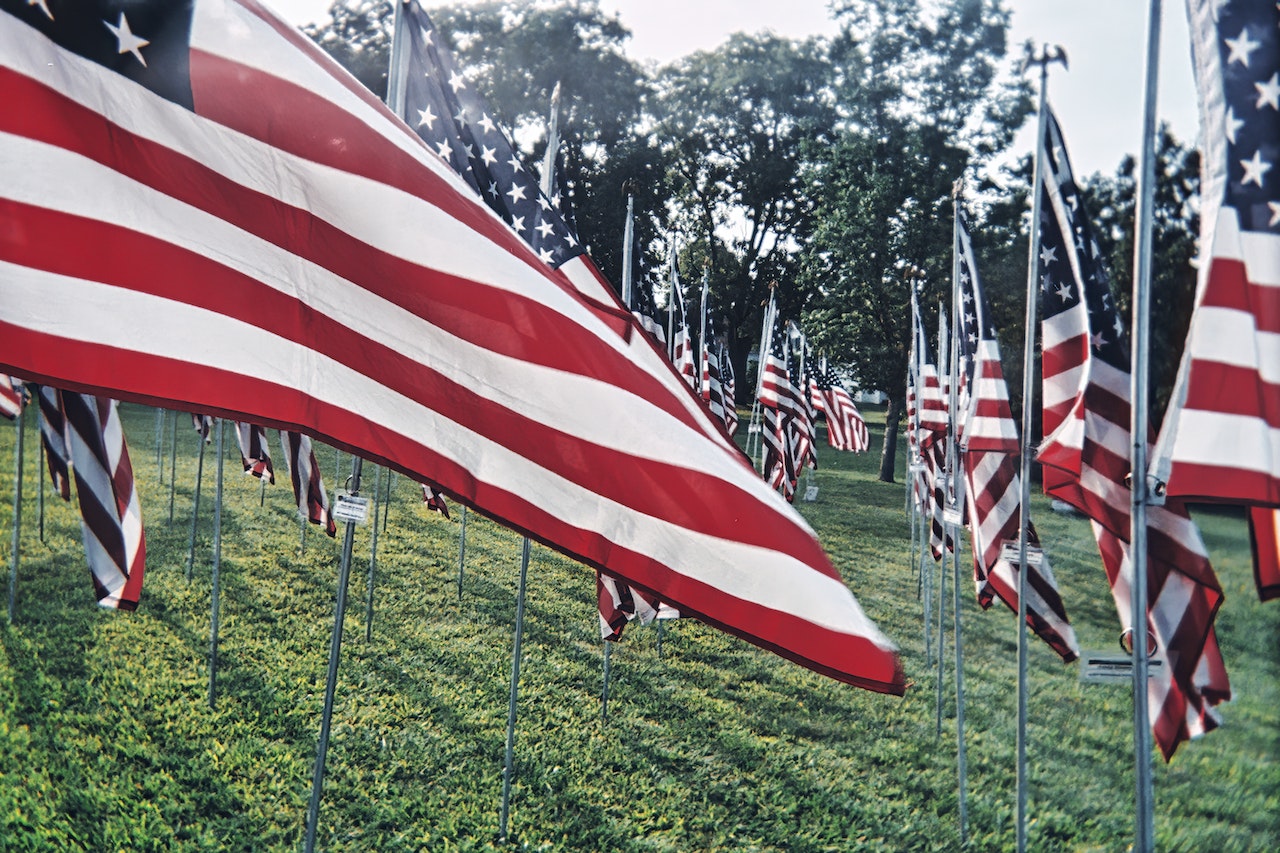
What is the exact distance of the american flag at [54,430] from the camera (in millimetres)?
6156

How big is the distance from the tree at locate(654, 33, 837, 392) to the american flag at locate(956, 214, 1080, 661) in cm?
2299

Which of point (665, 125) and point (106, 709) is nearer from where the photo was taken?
point (106, 709)

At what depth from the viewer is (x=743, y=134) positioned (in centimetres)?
3312

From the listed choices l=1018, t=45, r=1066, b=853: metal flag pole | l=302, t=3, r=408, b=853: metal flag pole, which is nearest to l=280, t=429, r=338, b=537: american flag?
l=302, t=3, r=408, b=853: metal flag pole

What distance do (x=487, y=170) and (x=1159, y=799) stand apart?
235 inches

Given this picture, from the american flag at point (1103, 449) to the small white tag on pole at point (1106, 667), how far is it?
0.43 metres

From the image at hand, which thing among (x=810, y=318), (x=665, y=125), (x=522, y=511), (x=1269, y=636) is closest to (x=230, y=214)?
(x=522, y=511)

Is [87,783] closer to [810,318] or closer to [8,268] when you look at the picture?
[8,268]

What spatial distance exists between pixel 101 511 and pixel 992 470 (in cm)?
526

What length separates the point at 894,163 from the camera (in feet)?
71.5

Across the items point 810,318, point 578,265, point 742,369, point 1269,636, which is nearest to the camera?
point 578,265

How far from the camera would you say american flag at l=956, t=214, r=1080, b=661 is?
18.4ft

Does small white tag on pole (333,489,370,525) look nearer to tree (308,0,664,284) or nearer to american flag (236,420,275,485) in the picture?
american flag (236,420,275,485)

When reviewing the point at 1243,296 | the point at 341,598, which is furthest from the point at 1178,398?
the point at 341,598
